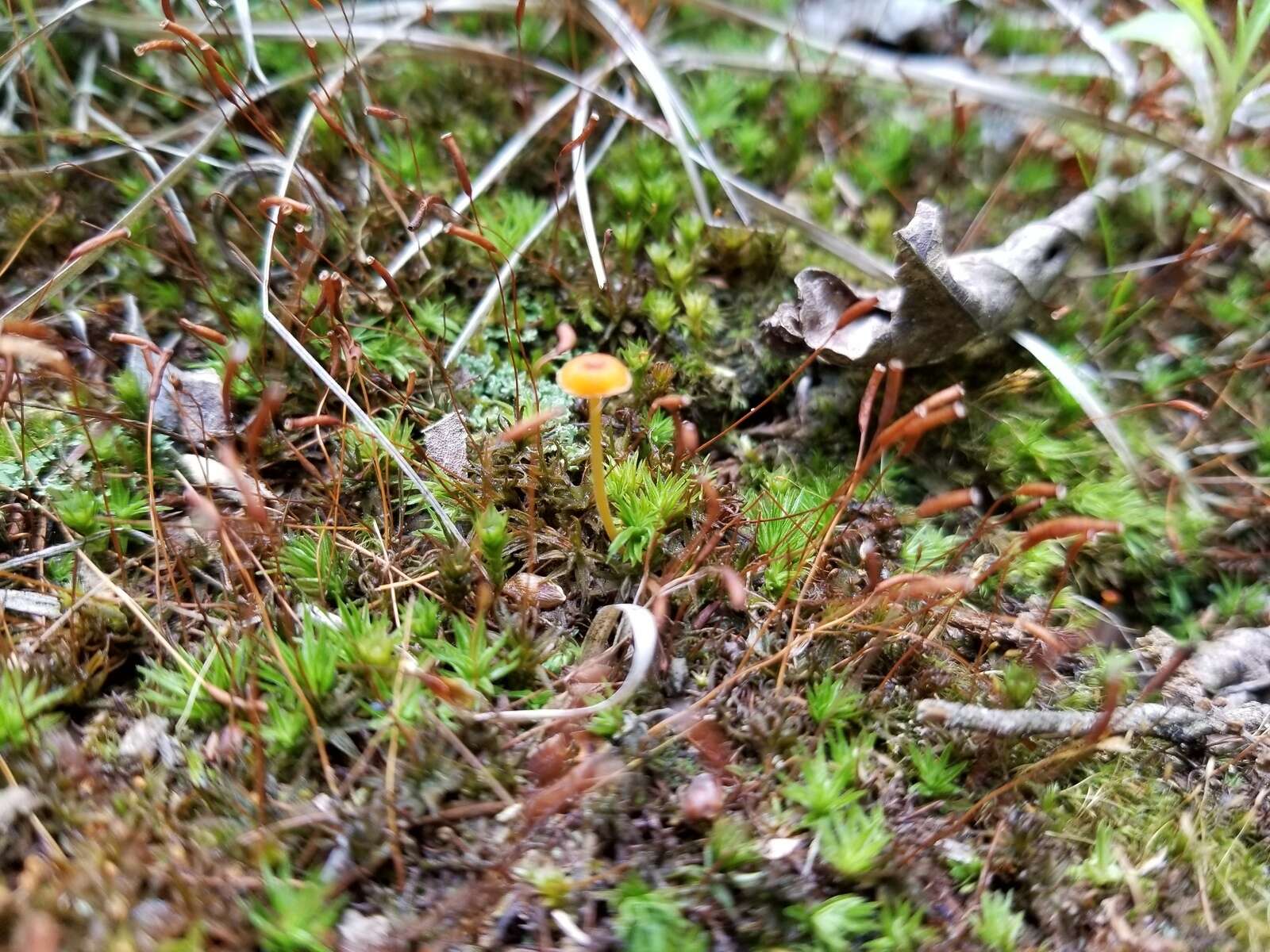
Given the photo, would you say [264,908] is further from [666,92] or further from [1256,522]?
[1256,522]

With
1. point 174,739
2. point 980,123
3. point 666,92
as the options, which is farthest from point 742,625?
point 980,123

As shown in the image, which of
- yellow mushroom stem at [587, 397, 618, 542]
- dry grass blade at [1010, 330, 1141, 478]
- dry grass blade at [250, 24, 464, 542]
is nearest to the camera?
yellow mushroom stem at [587, 397, 618, 542]

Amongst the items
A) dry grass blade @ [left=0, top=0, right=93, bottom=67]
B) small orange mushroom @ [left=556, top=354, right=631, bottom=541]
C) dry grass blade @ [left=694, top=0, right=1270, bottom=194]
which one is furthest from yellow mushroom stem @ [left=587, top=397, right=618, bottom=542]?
dry grass blade @ [left=0, top=0, right=93, bottom=67]

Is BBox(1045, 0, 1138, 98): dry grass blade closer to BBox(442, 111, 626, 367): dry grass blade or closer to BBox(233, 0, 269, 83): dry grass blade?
BBox(442, 111, 626, 367): dry grass blade

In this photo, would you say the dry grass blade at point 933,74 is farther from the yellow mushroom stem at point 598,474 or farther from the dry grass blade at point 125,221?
the yellow mushroom stem at point 598,474

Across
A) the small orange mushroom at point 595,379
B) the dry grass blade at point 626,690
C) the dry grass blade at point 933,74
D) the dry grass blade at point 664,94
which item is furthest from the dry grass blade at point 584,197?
the dry grass blade at point 626,690
